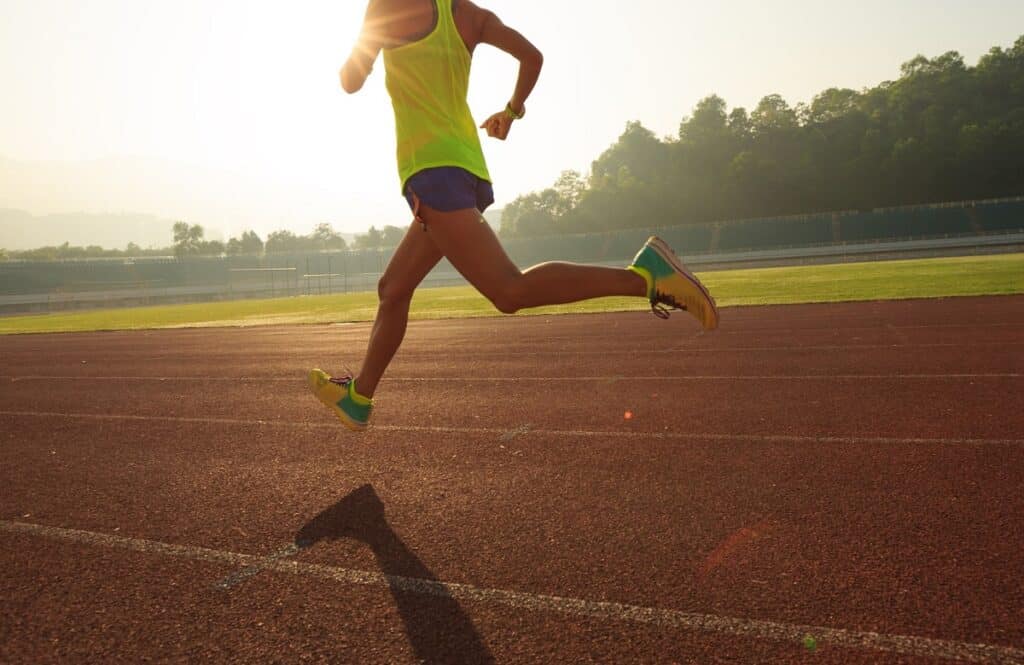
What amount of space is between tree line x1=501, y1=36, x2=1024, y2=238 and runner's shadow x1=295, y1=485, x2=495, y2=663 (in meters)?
89.0

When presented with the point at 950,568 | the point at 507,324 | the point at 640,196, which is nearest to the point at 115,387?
the point at 507,324

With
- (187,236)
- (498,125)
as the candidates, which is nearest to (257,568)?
(498,125)

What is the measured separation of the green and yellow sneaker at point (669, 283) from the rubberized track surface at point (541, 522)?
817 millimetres

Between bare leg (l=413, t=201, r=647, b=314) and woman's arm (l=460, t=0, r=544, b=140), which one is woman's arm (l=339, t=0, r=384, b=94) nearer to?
woman's arm (l=460, t=0, r=544, b=140)

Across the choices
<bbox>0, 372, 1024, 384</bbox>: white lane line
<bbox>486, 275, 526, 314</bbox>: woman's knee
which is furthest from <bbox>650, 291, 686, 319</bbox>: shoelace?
<bbox>0, 372, 1024, 384</bbox>: white lane line

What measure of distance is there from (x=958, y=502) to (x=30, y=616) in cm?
347

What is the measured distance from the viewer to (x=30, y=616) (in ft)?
8.37

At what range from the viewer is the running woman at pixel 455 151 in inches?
138

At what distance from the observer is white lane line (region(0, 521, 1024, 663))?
6.70 feet

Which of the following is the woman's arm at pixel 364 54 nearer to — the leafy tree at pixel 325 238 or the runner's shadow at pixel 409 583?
the runner's shadow at pixel 409 583

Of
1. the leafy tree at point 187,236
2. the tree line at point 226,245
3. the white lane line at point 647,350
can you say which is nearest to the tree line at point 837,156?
the tree line at point 226,245

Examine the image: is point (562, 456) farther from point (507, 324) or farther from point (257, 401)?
point (507, 324)

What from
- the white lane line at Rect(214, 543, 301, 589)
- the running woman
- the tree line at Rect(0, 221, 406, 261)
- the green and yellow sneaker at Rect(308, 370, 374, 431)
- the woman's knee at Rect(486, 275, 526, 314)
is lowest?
the white lane line at Rect(214, 543, 301, 589)

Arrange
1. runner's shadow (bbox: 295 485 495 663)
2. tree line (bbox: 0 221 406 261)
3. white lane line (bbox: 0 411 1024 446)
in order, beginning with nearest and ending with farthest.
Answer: runner's shadow (bbox: 295 485 495 663)
white lane line (bbox: 0 411 1024 446)
tree line (bbox: 0 221 406 261)
